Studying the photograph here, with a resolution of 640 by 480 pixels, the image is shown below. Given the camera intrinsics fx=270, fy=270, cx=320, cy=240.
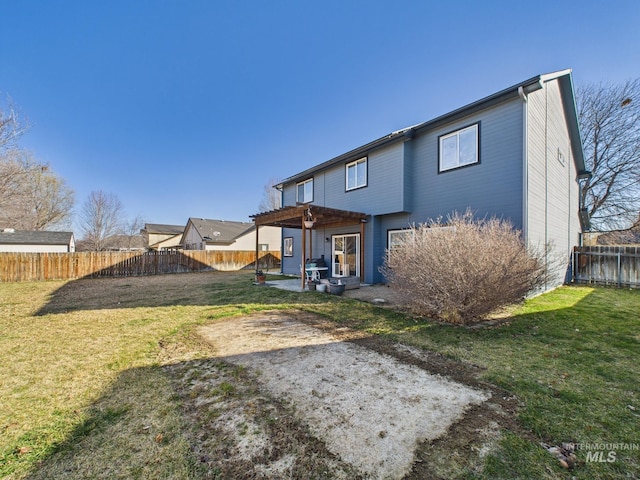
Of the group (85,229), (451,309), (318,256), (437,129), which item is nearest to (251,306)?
(451,309)

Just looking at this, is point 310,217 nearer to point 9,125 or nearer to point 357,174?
point 357,174

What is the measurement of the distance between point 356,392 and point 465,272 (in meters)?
3.38

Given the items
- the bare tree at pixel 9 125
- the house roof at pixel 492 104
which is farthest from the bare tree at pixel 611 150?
the bare tree at pixel 9 125

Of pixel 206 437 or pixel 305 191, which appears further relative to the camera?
pixel 305 191

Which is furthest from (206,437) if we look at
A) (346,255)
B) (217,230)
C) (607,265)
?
(217,230)

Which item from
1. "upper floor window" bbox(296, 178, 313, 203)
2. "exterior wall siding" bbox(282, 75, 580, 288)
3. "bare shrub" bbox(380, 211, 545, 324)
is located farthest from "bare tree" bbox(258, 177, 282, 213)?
"bare shrub" bbox(380, 211, 545, 324)

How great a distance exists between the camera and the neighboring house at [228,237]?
2855 cm

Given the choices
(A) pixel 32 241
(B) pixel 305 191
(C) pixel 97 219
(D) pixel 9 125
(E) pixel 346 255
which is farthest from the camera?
(C) pixel 97 219

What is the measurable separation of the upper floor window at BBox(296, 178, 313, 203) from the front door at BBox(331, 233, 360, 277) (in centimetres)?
306

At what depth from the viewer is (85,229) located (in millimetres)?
29109

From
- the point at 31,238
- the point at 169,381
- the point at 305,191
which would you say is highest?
the point at 305,191

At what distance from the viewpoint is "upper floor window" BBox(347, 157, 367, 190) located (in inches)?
447

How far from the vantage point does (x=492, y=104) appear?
307 inches

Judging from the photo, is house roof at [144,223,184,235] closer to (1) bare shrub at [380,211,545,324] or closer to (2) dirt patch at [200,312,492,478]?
(2) dirt patch at [200,312,492,478]
